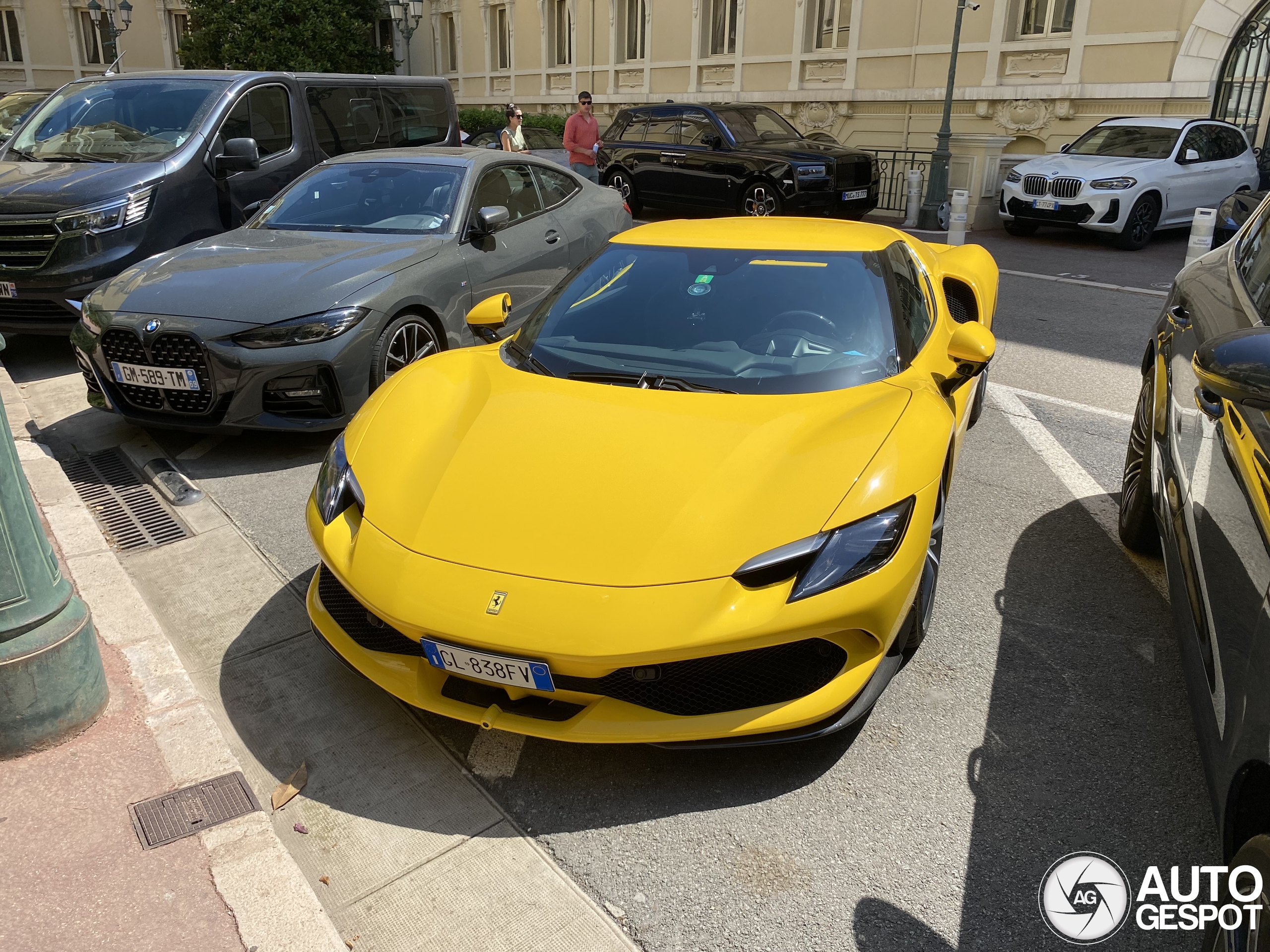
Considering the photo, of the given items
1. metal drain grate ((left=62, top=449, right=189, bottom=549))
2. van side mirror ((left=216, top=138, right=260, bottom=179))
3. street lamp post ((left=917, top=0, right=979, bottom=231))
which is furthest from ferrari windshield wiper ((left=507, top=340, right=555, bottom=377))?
street lamp post ((left=917, top=0, right=979, bottom=231))

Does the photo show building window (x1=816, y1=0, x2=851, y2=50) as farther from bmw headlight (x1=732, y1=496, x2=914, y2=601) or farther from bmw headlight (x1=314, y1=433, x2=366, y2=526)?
bmw headlight (x1=732, y1=496, x2=914, y2=601)

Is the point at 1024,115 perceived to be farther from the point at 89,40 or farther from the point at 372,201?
the point at 89,40

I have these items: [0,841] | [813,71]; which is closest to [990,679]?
[0,841]

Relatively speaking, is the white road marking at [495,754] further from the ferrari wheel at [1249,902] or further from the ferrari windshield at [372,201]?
the ferrari windshield at [372,201]

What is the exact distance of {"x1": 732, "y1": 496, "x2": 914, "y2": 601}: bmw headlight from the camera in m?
2.58

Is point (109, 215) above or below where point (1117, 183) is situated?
above

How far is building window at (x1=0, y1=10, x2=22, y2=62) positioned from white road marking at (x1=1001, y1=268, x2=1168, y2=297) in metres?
42.5

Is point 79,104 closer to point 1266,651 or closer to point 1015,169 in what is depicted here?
point 1266,651

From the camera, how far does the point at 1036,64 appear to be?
18.5m

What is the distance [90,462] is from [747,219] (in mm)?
3701

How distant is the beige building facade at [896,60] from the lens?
17.0 m

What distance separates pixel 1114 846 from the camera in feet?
8.36

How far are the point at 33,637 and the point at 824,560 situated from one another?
214 centimetres

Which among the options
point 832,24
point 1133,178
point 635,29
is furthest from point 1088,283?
point 635,29
